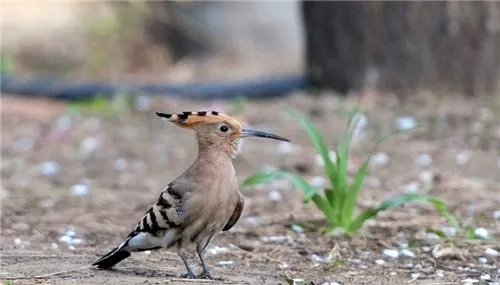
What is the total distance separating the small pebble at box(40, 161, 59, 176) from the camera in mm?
6880

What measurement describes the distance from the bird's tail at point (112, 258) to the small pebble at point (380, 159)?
2995 millimetres

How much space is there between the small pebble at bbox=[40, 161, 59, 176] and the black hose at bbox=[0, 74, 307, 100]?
1.99m

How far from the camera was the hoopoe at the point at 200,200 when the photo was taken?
12.6ft

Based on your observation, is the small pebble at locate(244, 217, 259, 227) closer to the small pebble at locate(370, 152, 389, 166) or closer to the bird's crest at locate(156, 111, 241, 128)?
the bird's crest at locate(156, 111, 241, 128)

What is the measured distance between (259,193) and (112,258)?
6.90 ft

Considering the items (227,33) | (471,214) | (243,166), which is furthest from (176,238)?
(227,33)

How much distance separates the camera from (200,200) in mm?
3842

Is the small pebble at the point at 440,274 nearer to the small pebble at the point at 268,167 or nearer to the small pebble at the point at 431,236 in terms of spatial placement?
the small pebble at the point at 431,236

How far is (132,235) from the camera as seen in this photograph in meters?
4.04

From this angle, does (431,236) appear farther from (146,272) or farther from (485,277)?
(146,272)

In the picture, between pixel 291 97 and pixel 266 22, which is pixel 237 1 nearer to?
pixel 266 22

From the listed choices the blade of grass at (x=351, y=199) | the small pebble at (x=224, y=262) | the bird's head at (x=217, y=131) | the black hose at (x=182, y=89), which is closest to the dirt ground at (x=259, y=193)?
the small pebble at (x=224, y=262)

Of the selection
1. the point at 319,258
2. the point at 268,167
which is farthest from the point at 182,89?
the point at 319,258

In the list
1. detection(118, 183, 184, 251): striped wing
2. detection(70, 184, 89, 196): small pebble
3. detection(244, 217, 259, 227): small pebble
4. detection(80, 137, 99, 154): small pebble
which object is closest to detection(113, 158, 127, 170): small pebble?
detection(80, 137, 99, 154): small pebble
